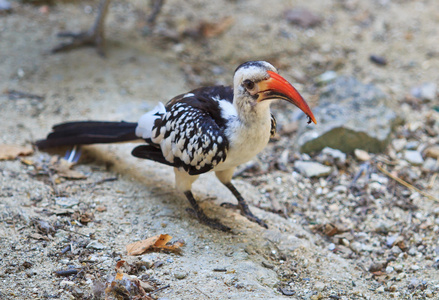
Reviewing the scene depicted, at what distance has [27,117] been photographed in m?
4.91

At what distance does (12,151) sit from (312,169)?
2627mm

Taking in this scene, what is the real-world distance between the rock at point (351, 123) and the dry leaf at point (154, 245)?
6.34 ft

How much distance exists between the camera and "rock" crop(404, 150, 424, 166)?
4660 mm

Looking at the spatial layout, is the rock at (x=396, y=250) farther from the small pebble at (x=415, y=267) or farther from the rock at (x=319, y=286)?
the rock at (x=319, y=286)

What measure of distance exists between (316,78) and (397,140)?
4.97ft

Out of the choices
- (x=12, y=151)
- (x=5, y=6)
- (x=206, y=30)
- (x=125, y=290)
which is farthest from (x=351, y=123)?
(x=5, y=6)

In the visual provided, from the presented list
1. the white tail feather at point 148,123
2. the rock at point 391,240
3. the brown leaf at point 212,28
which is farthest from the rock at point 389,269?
the brown leaf at point 212,28

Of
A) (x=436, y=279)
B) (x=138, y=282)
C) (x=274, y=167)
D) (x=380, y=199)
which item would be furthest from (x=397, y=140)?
(x=138, y=282)

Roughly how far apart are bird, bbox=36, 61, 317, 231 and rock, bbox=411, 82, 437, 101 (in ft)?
9.12

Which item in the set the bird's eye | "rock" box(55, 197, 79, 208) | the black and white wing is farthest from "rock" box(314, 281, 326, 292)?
"rock" box(55, 197, 79, 208)

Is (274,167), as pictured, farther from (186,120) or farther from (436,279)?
(436,279)

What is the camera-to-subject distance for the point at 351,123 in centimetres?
473

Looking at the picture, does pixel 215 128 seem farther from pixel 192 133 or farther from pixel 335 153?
pixel 335 153

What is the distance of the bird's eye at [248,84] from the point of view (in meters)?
3.11
